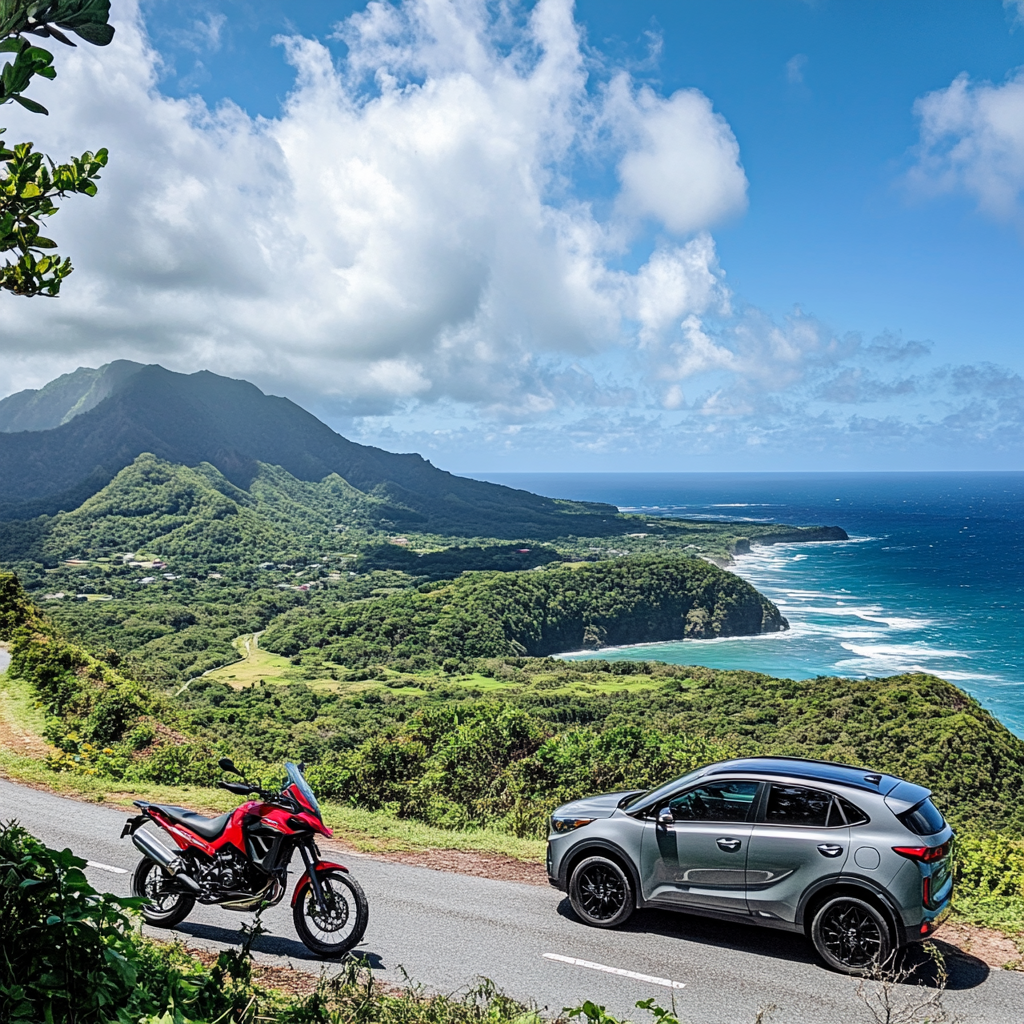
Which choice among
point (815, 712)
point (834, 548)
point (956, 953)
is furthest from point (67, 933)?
point (834, 548)

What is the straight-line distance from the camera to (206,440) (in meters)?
194

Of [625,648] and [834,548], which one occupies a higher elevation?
[834,548]

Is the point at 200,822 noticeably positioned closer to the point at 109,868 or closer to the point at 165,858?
the point at 165,858

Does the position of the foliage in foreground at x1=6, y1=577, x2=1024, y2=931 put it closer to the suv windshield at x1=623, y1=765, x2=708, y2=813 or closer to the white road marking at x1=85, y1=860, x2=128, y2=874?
the suv windshield at x1=623, y1=765, x2=708, y2=813

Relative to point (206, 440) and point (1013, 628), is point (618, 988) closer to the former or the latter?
point (1013, 628)

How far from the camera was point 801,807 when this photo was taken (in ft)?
20.2

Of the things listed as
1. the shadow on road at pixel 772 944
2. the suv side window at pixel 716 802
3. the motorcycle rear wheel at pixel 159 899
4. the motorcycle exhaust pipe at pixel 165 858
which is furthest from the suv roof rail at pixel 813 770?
the motorcycle rear wheel at pixel 159 899

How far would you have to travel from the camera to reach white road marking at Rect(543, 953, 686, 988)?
566cm

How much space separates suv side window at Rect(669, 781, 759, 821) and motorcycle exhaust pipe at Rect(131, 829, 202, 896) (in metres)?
4.10

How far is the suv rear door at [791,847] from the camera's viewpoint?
5883 mm

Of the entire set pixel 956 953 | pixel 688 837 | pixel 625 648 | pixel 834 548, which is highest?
pixel 834 548

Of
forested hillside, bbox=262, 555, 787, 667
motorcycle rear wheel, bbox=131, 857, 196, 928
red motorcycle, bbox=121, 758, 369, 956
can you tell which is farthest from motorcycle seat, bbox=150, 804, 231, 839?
forested hillside, bbox=262, 555, 787, 667

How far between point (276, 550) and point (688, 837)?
147253 millimetres

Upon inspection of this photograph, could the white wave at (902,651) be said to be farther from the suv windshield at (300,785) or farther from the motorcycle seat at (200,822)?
the motorcycle seat at (200,822)
